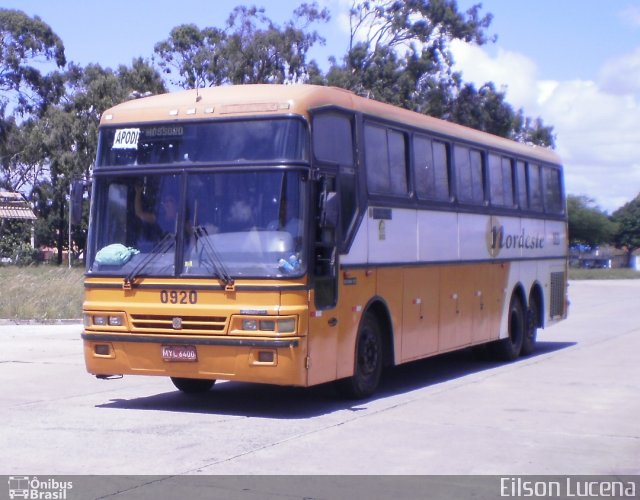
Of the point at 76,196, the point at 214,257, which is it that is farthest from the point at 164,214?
the point at 76,196

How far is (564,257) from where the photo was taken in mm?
20953

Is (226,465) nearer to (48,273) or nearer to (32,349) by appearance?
(32,349)

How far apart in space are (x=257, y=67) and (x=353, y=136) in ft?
128

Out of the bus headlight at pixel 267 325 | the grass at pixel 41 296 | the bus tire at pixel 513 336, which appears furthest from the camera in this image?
the grass at pixel 41 296

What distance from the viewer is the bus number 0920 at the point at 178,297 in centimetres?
1108

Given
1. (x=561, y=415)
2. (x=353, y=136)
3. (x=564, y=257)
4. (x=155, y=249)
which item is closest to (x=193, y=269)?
(x=155, y=249)

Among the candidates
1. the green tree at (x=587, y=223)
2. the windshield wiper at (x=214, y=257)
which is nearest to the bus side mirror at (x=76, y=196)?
the windshield wiper at (x=214, y=257)

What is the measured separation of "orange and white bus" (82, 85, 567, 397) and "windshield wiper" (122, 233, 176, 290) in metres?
0.01

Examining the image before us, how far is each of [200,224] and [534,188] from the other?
9.55 metres

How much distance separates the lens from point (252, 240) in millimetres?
10906

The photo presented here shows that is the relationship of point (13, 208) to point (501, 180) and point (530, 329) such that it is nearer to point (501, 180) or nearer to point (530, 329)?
point (530, 329)

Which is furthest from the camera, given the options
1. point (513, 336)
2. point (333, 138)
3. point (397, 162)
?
point (513, 336)

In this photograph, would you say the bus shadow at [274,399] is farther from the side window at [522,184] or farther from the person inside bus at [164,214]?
the side window at [522,184]

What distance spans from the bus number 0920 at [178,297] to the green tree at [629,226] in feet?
316
